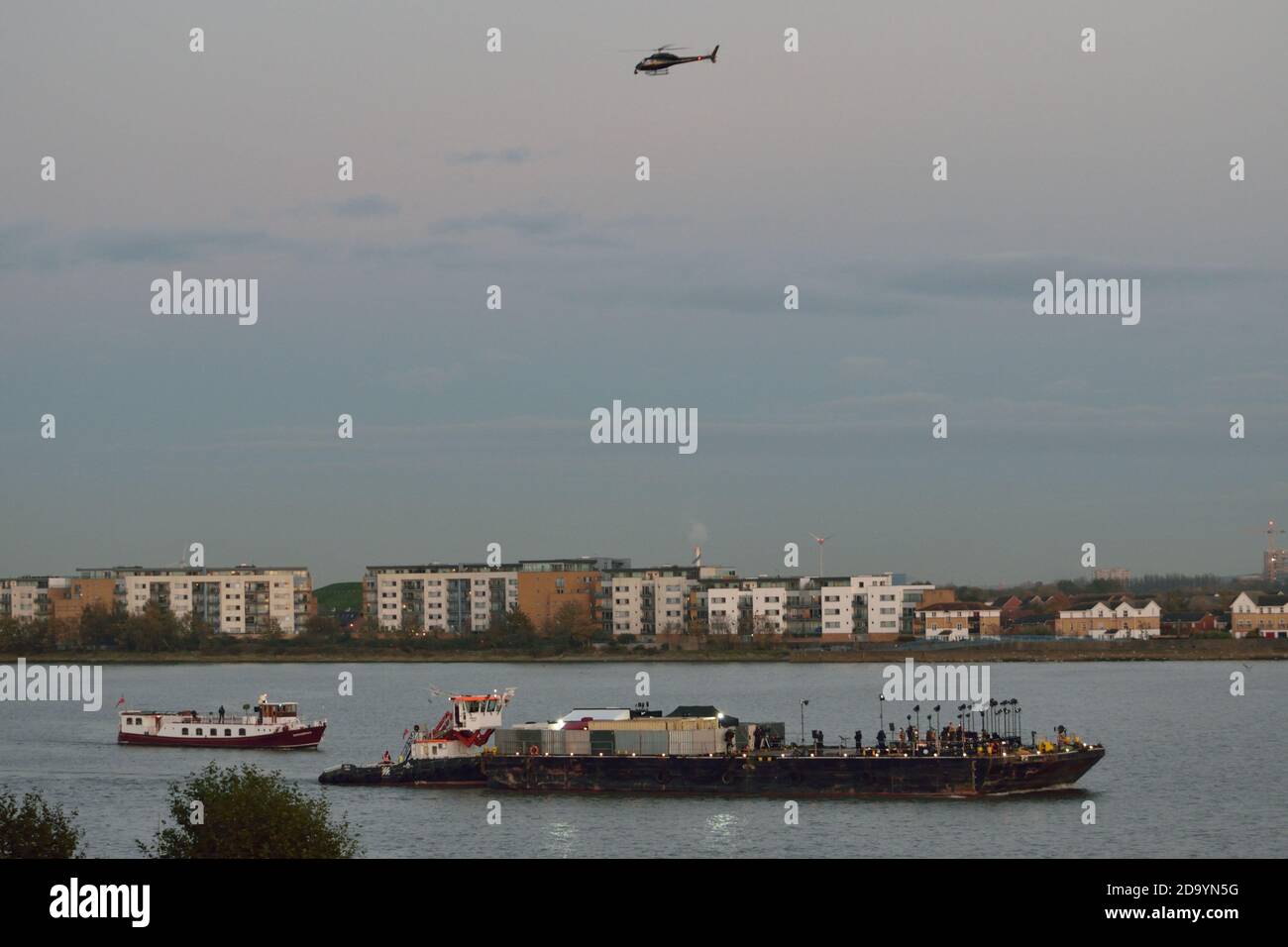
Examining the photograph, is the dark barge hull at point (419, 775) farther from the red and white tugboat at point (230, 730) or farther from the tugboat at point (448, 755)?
the red and white tugboat at point (230, 730)

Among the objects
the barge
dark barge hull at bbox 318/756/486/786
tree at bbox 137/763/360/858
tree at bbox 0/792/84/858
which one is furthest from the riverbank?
tree at bbox 0/792/84/858

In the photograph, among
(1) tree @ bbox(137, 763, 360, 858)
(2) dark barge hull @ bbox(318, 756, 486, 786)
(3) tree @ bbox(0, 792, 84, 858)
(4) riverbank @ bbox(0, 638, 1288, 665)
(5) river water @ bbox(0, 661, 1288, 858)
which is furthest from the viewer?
(4) riverbank @ bbox(0, 638, 1288, 665)

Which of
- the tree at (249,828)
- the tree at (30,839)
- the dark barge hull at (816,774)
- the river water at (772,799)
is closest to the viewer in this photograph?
the tree at (30,839)

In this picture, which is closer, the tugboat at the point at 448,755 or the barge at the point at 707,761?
the barge at the point at 707,761

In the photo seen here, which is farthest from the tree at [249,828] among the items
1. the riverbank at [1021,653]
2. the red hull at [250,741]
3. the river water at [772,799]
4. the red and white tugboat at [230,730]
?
the riverbank at [1021,653]

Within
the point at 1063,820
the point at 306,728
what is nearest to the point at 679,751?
the point at 1063,820

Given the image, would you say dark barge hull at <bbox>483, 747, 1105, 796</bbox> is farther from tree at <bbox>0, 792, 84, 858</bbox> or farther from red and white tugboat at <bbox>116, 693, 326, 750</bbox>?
tree at <bbox>0, 792, 84, 858</bbox>

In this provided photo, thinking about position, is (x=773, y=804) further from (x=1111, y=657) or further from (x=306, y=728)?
(x=1111, y=657)

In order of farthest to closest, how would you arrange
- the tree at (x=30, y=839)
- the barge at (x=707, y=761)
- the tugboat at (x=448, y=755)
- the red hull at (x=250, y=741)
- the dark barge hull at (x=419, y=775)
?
1. the red hull at (x=250, y=741)
2. the tugboat at (x=448, y=755)
3. the dark barge hull at (x=419, y=775)
4. the barge at (x=707, y=761)
5. the tree at (x=30, y=839)
